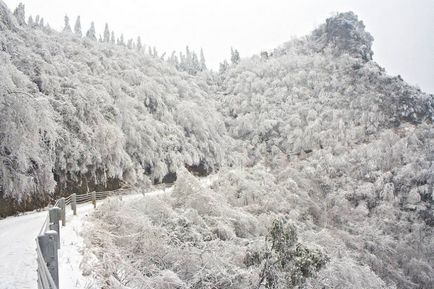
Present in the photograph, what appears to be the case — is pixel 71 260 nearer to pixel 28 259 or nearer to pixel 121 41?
pixel 28 259

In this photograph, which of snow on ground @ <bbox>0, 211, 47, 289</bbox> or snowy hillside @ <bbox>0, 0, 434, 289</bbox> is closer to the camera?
snow on ground @ <bbox>0, 211, 47, 289</bbox>

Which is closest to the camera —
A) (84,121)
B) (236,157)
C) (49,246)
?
(49,246)

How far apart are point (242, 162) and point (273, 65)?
29.9 meters

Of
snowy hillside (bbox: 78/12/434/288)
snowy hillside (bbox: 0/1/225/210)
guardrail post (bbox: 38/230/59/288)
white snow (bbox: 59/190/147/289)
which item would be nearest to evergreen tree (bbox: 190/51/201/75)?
snowy hillside (bbox: 78/12/434/288)

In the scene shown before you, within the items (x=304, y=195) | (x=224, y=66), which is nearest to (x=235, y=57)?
(x=224, y=66)

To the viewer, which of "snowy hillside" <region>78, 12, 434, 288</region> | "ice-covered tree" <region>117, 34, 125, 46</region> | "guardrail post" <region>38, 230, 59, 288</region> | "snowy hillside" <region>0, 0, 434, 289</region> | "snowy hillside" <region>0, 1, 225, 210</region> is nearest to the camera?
"guardrail post" <region>38, 230, 59, 288</region>

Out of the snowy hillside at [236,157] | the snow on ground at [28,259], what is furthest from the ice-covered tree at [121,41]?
the snow on ground at [28,259]

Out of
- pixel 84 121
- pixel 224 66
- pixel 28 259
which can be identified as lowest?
pixel 28 259

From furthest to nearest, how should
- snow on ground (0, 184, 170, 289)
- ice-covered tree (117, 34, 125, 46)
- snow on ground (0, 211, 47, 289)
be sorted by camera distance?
ice-covered tree (117, 34, 125, 46), snow on ground (0, 184, 170, 289), snow on ground (0, 211, 47, 289)

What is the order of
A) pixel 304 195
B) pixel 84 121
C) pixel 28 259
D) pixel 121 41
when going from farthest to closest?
pixel 121 41 < pixel 304 195 < pixel 84 121 < pixel 28 259

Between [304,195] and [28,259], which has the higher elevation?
[28,259]

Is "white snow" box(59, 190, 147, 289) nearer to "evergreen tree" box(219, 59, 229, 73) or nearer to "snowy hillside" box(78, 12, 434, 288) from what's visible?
"snowy hillside" box(78, 12, 434, 288)

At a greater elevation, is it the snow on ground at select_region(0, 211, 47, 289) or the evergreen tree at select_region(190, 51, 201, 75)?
the evergreen tree at select_region(190, 51, 201, 75)

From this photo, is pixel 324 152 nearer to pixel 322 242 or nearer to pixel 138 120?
pixel 138 120
